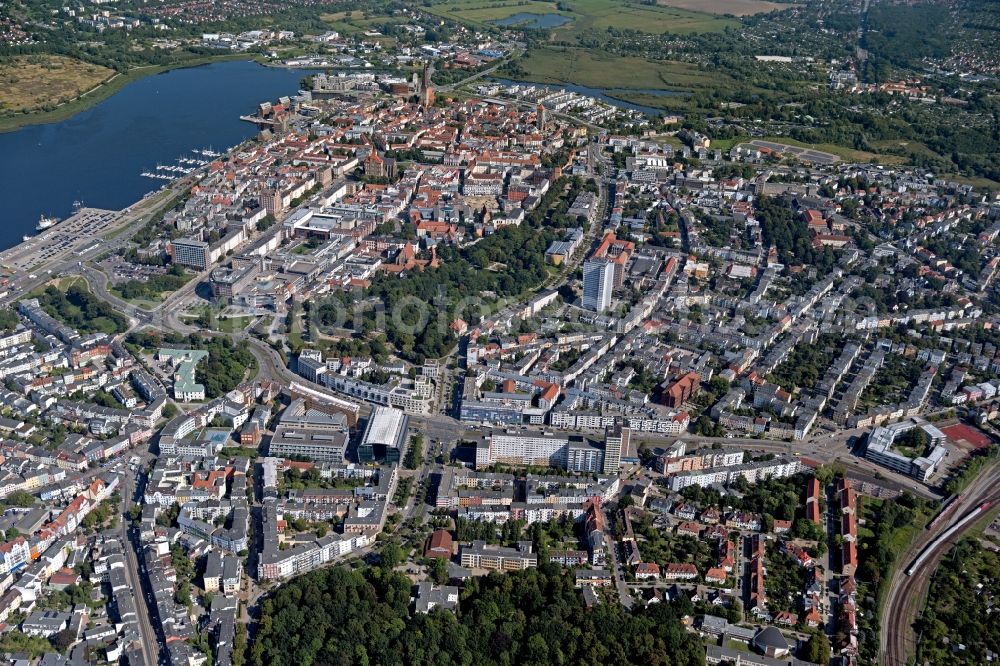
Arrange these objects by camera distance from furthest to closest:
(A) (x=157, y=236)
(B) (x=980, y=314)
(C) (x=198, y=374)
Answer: (A) (x=157, y=236) < (B) (x=980, y=314) < (C) (x=198, y=374)

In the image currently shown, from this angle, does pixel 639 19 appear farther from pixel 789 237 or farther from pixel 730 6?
pixel 789 237

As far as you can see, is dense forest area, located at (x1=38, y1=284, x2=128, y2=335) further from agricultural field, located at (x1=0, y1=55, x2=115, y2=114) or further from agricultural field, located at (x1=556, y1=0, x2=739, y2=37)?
agricultural field, located at (x1=556, y1=0, x2=739, y2=37)

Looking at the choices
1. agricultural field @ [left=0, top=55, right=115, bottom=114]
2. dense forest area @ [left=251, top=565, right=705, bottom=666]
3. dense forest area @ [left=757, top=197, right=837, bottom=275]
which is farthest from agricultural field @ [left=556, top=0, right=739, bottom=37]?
dense forest area @ [left=251, top=565, right=705, bottom=666]

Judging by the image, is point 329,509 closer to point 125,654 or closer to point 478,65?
point 125,654

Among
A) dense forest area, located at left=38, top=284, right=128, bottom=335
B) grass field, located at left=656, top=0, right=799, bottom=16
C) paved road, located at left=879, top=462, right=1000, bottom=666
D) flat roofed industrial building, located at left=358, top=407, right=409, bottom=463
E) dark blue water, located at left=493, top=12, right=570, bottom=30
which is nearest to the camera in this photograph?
paved road, located at left=879, top=462, right=1000, bottom=666

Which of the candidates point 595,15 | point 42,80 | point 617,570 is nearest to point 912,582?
point 617,570

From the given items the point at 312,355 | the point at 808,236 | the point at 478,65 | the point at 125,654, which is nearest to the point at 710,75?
the point at 478,65

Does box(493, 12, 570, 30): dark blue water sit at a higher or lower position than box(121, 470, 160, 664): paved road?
higher
